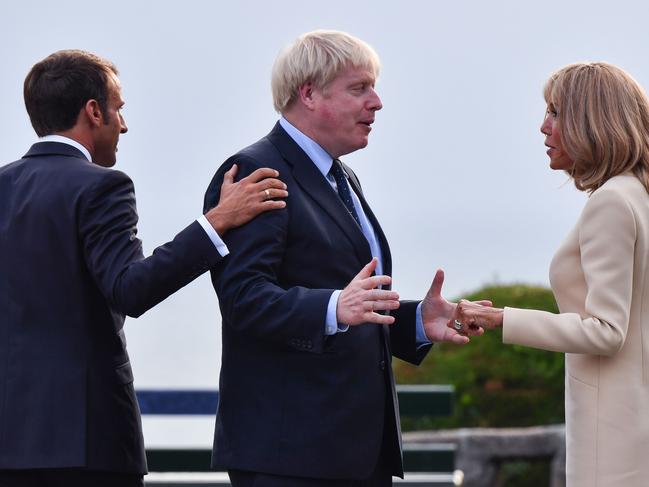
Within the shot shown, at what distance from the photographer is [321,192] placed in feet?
13.0

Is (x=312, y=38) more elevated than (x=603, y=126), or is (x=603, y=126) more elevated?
(x=312, y=38)

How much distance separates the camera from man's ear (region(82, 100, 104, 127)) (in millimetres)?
3984

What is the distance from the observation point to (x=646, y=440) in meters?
3.87

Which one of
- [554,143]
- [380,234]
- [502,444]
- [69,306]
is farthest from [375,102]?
[502,444]

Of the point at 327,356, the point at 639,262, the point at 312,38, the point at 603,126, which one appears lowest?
the point at 327,356

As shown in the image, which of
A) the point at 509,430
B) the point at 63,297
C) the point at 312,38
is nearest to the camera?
the point at 63,297

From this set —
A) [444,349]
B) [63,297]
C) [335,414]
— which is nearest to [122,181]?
[63,297]

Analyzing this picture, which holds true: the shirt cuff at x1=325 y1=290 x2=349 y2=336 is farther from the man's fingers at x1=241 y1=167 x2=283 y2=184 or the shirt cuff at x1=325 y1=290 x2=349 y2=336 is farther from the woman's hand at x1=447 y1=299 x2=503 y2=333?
the woman's hand at x1=447 y1=299 x2=503 y2=333

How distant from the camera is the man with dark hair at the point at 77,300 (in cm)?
375

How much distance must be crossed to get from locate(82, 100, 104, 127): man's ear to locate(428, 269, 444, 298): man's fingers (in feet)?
3.65

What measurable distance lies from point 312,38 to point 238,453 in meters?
1.23

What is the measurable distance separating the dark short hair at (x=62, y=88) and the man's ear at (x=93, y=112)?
0.01 metres

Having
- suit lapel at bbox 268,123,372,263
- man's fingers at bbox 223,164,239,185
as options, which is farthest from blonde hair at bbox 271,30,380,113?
man's fingers at bbox 223,164,239,185

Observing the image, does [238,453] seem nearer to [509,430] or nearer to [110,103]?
[110,103]
